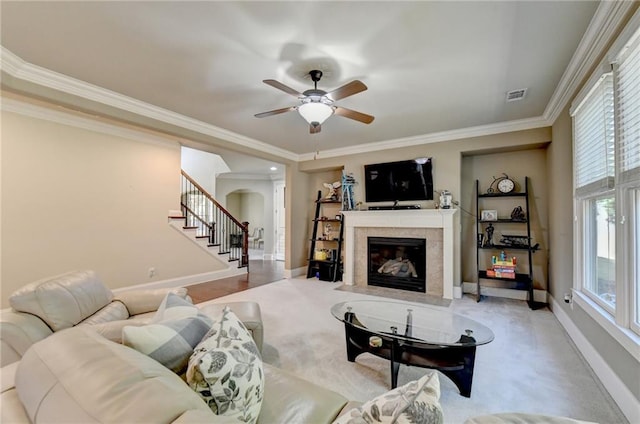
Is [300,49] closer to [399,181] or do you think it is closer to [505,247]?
[399,181]

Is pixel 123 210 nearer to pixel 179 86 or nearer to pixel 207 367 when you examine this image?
pixel 179 86

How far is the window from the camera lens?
1.79 meters

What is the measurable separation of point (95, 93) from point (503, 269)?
5.58 m

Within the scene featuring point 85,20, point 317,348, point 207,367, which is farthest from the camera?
point 317,348

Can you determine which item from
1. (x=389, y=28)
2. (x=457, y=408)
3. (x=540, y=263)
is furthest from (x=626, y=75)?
(x=540, y=263)

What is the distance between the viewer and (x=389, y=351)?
217 cm

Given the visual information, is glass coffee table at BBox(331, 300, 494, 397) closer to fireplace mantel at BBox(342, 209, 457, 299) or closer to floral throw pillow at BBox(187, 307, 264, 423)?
floral throw pillow at BBox(187, 307, 264, 423)

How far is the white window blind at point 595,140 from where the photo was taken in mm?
2139

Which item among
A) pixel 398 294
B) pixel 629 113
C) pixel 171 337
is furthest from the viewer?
pixel 398 294

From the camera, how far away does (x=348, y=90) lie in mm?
2441

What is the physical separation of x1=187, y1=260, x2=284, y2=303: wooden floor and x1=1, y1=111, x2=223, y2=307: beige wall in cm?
54

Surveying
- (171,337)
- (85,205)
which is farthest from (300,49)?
(85,205)

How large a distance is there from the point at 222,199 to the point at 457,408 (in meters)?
9.04

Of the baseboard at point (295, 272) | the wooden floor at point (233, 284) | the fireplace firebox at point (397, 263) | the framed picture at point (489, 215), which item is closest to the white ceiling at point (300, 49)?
the framed picture at point (489, 215)
